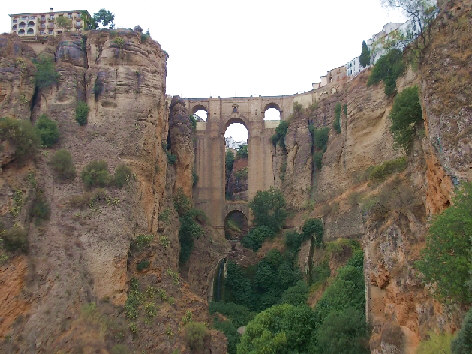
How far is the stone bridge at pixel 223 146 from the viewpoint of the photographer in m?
44.1

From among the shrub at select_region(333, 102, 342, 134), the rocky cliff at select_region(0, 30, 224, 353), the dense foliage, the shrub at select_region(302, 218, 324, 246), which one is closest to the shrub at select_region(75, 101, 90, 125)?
the rocky cliff at select_region(0, 30, 224, 353)

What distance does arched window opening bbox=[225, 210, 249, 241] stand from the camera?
43.8 meters

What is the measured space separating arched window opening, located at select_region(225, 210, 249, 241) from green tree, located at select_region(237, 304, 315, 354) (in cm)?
1945

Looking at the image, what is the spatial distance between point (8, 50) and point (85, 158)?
334 inches

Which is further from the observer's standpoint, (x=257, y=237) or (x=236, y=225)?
(x=236, y=225)

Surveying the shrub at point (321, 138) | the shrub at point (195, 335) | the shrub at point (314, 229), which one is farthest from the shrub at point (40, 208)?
the shrub at point (321, 138)

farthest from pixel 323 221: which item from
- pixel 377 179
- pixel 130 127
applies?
pixel 130 127

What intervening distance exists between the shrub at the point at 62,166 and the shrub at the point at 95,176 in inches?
24.8

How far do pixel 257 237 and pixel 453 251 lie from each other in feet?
90.8

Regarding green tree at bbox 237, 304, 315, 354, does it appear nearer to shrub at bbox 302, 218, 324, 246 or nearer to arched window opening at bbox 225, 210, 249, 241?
shrub at bbox 302, 218, 324, 246

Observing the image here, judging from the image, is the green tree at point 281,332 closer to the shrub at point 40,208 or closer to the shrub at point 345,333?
the shrub at point 345,333

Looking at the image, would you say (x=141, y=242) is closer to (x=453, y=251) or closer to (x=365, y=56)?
(x=453, y=251)

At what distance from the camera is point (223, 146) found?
4591cm

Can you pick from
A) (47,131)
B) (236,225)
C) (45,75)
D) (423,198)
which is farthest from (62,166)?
(236,225)
